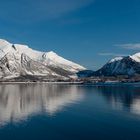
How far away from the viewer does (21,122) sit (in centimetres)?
6575

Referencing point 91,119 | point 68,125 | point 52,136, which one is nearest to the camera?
point 52,136

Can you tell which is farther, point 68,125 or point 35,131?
point 68,125

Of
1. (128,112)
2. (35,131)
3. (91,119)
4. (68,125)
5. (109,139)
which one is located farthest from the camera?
(128,112)

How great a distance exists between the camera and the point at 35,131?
5803 centimetres

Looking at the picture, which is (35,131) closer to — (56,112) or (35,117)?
(35,117)

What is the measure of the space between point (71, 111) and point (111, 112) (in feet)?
29.4

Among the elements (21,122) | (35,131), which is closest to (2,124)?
(21,122)

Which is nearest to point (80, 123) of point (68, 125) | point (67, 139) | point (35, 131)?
point (68, 125)

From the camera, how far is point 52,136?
5359cm

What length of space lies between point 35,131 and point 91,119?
48.2 feet

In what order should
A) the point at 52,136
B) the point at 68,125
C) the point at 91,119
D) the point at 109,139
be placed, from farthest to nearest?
1. the point at 91,119
2. the point at 68,125
3. the point at 52,136
4. the point at 109,139

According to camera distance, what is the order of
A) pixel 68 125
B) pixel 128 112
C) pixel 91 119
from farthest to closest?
pixel 128 112, pixel 91 119, pixel 68 125

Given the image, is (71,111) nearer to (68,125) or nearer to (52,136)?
(68,125)

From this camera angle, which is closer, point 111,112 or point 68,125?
point 68,125
